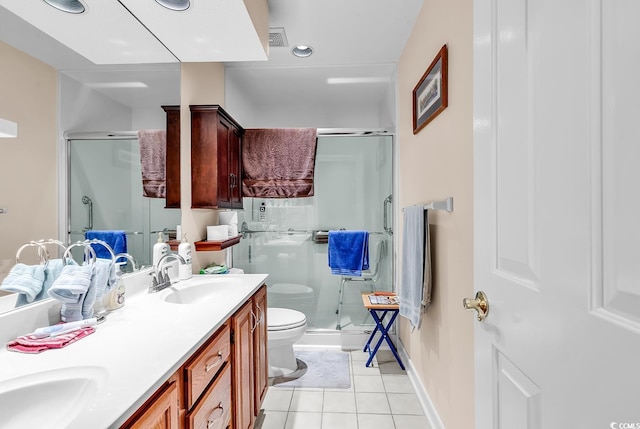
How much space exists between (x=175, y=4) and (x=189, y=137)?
0.80m

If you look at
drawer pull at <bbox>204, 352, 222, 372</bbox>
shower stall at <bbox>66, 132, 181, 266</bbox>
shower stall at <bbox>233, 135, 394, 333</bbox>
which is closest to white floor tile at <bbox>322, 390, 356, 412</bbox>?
shower stall at <bbox>233, 135, 394, 333</bbox>

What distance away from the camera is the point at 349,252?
280 centimetres

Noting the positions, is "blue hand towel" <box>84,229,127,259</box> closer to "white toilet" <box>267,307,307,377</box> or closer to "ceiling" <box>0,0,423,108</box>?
"ceiling" <box>0,0,423,108</box>

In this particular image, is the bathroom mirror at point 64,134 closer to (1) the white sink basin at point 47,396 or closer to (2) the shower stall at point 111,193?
(2) the shower stall at point 111,193

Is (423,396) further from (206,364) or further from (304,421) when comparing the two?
(206,364)

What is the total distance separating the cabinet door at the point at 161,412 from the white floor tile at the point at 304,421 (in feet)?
3.71

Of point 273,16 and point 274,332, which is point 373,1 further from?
point 274,332

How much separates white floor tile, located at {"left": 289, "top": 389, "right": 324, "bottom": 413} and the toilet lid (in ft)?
1.43

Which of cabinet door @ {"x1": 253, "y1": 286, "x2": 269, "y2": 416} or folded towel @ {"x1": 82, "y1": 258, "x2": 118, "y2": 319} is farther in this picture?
cabinet door @ {"x1": 253, "y1": 286, "x2": 269, "y2": 416}

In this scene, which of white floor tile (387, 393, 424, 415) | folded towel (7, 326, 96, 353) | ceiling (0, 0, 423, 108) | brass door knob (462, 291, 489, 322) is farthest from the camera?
white floor tile (387, 393, 424, 415)

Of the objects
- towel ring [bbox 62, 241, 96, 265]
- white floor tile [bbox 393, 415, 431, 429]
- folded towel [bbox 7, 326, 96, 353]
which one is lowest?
white floor tile [bbox 393, 415, 431, 429]

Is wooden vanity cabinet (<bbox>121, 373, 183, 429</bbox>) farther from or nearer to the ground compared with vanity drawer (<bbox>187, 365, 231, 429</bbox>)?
farther from the ground

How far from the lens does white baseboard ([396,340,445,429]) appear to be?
1.70 metres

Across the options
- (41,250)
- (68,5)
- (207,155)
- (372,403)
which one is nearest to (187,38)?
(68,5)
